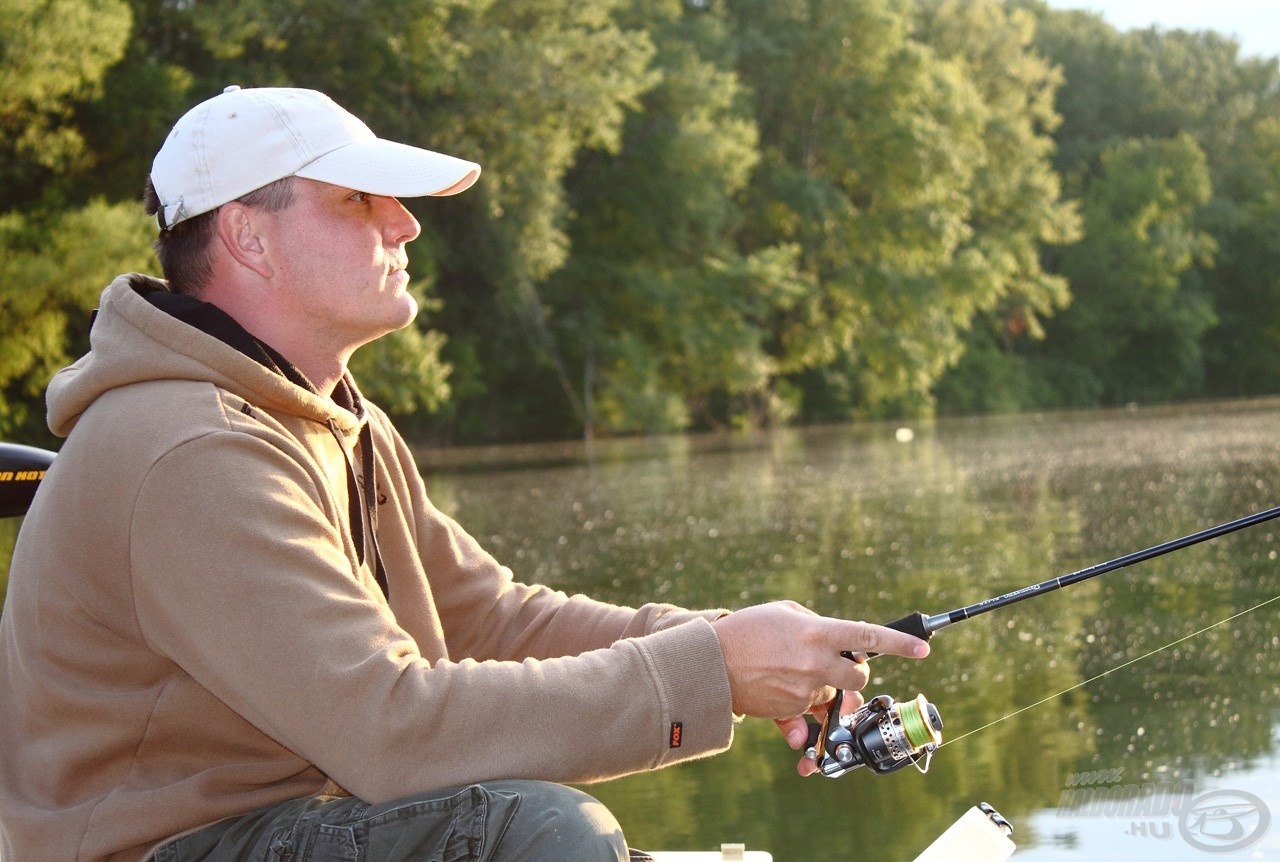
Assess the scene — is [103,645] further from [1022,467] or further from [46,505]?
[1022,467]

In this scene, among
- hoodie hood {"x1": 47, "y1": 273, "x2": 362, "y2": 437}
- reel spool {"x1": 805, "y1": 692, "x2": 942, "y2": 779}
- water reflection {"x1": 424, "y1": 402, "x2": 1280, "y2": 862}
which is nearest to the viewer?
hoodie hood {"x1": 47, "y1": 273, "x2": 362, "y2": 437}

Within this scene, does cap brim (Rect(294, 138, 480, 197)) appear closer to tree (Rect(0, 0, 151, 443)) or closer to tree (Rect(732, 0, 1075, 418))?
tree (Rect(0, 0, 151, 443))

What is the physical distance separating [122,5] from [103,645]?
708 inches

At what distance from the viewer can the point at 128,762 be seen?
1.90 metres

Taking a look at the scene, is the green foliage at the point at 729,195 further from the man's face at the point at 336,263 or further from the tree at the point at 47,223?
the man's face at the point at 336,263

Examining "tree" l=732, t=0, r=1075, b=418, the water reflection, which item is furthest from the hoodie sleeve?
"tree" l=732, t=0, r=1075, b=418

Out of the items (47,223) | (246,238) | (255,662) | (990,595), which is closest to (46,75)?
(47,223)

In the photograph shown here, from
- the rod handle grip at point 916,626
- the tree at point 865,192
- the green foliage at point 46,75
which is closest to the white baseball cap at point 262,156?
the rod handle grip at point 916,626

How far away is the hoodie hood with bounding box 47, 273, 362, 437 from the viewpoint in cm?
196

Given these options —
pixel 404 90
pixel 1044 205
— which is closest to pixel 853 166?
pixel 1044 205

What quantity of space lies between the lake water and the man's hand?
172mm

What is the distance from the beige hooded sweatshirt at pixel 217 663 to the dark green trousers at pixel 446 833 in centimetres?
3

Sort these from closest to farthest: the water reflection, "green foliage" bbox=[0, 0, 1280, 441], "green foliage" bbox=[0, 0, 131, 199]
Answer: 1. the water reflection
2. "green foliage" bbox=[0, 0, 131, 199]
3. "green foliage" bbox=[0, 0, 1280, 441]

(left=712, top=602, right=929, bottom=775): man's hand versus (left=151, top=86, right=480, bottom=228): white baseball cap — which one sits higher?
(left=151, top=86, right=480, bottom=228): white baseball cap
